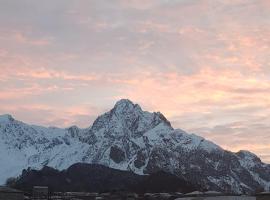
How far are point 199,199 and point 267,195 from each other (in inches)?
1225

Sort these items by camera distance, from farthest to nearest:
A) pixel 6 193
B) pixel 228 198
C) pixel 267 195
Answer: pixel 228 198 < pixel 6 193 < pixel 267 195

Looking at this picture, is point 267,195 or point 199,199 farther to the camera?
point 199,199

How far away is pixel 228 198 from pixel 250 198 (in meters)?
9.03

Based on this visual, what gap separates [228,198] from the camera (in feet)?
521

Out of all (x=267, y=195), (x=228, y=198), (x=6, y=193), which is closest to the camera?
(x=267, y=195)

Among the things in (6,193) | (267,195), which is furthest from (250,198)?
(6,193)

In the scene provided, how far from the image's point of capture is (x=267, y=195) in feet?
447

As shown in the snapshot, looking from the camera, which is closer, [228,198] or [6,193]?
[6,193]

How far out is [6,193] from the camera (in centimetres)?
14738

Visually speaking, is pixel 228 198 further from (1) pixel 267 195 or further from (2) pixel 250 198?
(1) pixel 267 195

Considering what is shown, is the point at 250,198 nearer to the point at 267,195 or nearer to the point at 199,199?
the point at 199,199

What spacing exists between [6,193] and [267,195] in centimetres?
6124

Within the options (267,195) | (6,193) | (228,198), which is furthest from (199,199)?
(6,193)

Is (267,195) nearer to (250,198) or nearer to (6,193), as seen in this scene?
(250,198)
